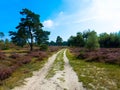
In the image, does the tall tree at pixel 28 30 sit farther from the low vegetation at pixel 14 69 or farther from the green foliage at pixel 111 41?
the green foliage at pixel 111 41

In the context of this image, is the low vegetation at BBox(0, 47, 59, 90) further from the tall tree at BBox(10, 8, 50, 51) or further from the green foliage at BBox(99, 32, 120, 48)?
the green foliage at BBox(99, 32, 120, 48)

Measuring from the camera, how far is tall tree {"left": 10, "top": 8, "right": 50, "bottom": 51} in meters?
46.6

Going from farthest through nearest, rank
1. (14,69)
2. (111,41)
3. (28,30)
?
1. (111,41)
2. (28,30)
3. (14,69)

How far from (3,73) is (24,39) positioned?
31.5 metres

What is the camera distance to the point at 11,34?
47062 mm

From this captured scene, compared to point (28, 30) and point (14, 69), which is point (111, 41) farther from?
point (14, 69)

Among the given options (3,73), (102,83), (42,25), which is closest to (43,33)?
(42,25)

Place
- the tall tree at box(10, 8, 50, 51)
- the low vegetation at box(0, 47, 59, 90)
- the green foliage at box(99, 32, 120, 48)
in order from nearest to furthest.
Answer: the low vegetation at box(0, 47, 59, 90) → the tall tree at box(10, 8, 50, 51) → the green foliage at box(99, 32, 120, 48)

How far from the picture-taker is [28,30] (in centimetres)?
4750

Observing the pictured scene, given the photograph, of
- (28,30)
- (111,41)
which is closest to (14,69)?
(28,30)

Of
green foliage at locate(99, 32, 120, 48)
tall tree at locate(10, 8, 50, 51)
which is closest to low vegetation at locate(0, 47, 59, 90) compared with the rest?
tall tree at locate(10, 8, 50, 51)

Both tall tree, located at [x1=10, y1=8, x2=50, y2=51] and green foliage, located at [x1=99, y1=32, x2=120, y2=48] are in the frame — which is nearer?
tall tree, located at [x1=10, y1=8, x2=50, y2=51]

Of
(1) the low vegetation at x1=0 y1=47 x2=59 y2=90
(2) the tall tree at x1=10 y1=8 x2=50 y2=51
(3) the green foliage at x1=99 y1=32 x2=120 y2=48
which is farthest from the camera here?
(3) the green foliage at x1=99 y1=32 x2=120 y2=48

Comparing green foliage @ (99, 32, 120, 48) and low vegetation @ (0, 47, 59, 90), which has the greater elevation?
green foliage @ (99, 32, 120, 48)
